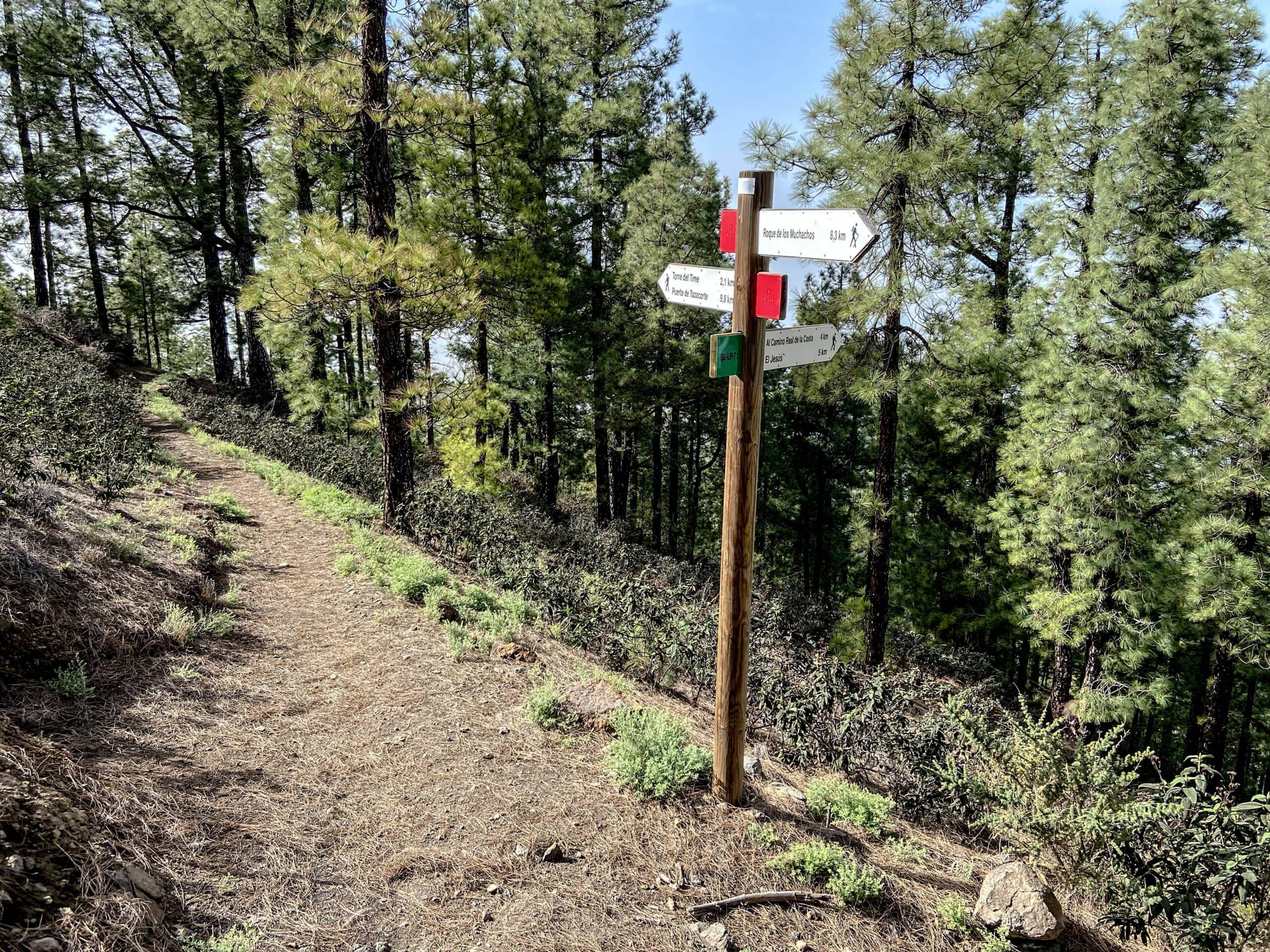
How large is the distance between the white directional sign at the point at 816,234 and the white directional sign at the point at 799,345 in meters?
0.41

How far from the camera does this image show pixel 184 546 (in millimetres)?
6426

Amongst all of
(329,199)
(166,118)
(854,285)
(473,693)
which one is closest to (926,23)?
(854,285)

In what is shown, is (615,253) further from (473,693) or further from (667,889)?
(667,889)

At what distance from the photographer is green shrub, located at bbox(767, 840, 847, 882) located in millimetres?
3469

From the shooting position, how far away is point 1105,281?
10.5 meters

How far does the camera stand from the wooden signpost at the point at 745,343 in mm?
3285

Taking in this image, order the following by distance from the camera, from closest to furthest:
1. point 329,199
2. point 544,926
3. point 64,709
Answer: point 544,926 → point 64,709 → point 329,199

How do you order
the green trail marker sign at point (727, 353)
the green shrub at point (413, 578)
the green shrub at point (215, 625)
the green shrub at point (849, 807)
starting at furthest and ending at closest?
the green shrub at point (413, 578) → the green shrub at point (215, 625) → the green shrub at point (849, 807) → the green trail marker sign at point (727, 353)

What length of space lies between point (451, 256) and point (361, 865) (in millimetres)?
6758

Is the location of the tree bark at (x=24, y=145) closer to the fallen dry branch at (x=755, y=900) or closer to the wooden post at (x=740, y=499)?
the wooden post at (x=740, y=499)

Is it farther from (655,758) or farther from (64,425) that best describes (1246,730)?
(64,425)

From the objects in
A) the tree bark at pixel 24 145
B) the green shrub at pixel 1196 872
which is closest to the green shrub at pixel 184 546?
the green shrub at pixel 1196 872

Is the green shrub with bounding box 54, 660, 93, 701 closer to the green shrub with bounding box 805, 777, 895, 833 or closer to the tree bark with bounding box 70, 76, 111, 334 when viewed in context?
the green shrub with bounding box 805, 777, 895, 833

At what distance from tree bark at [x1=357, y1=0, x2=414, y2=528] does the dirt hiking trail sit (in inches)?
158
